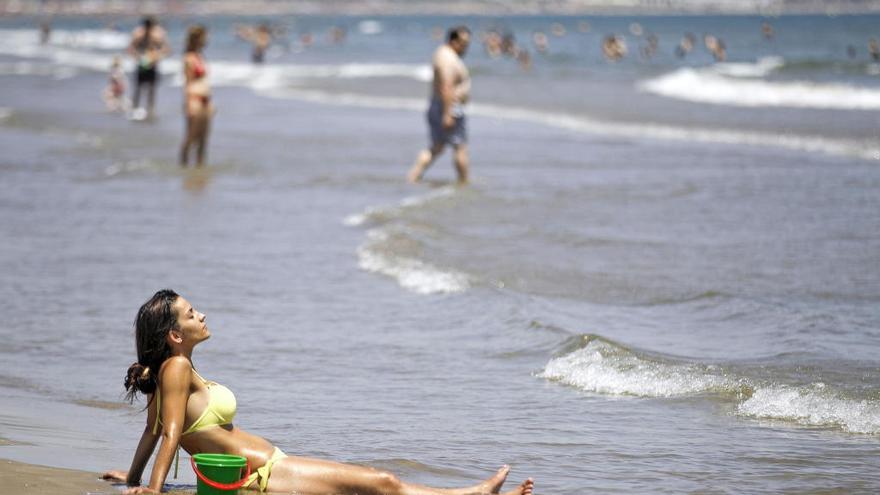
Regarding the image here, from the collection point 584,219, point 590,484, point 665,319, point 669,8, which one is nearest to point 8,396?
point 590,484

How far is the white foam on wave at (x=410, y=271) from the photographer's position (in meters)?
8.77

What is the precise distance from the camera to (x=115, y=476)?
15.7 ft

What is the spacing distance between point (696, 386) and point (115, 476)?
9.43ft

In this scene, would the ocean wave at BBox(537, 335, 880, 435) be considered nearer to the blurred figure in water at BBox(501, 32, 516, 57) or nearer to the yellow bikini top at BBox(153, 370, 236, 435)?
the yellow bikini top at BBox(153, 370, 236, 435)

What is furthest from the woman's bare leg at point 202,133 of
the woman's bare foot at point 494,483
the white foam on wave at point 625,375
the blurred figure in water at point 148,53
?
the woman's bare foot at point 494,483

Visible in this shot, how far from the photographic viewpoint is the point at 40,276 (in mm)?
9258

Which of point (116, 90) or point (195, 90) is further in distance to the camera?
point (116, 90)

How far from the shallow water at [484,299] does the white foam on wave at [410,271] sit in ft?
0.10

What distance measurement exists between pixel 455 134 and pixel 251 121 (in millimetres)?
9357

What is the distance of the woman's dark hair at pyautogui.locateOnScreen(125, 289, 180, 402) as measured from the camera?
4.72m

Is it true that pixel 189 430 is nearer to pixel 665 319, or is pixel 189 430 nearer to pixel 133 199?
pixel 665 319

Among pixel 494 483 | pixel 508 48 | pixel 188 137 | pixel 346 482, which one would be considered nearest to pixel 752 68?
pixel 508 48

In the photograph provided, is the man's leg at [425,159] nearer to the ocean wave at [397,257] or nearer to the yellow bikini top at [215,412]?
the ocean wave at [397,257]

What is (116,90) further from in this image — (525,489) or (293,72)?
(525,489)
